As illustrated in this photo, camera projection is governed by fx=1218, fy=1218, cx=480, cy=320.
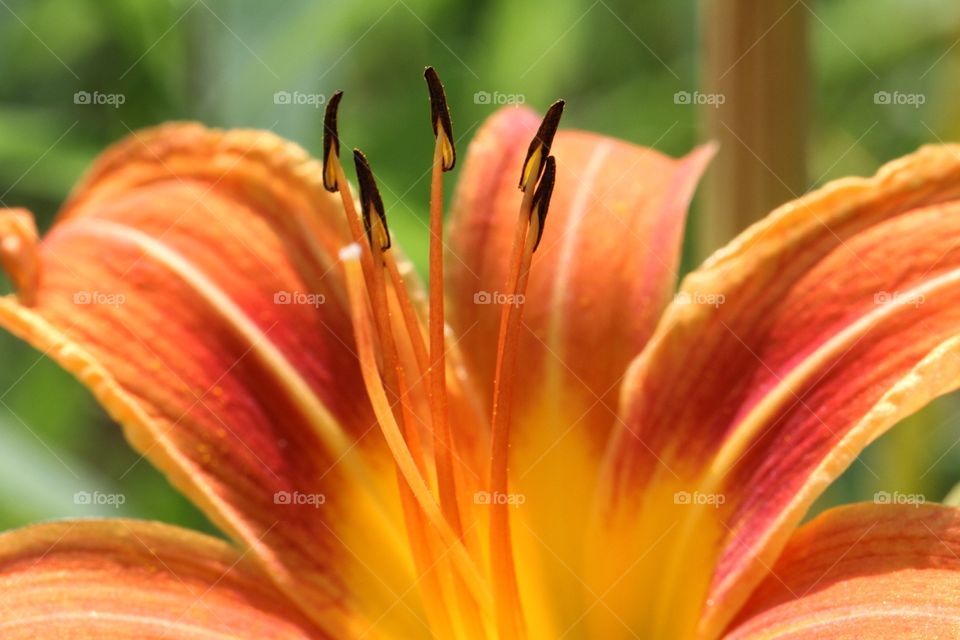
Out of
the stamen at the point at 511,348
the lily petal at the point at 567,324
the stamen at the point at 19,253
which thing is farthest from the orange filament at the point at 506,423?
the stamen at the point at 19,253

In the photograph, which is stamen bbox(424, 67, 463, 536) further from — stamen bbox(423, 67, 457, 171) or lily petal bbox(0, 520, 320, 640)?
lily petal bbox(0, 520, 320, 640)

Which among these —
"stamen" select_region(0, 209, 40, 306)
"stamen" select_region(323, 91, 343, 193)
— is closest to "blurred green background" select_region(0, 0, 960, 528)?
"stamen" select_region(0, 209, 40, 306)

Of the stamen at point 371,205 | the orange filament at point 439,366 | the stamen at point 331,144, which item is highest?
the stamen at point 331,144

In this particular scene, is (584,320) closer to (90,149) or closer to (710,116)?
(710,116)

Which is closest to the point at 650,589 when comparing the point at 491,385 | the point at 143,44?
the point at 491,385

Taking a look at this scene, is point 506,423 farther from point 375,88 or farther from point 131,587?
point 375,88

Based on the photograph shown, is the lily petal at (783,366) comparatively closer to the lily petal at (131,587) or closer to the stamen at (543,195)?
the stamen at (543,195)
